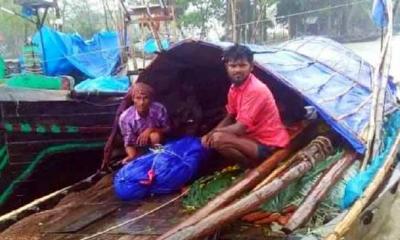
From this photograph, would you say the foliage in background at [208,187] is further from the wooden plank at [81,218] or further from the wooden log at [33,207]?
the wooden log at [33,207]

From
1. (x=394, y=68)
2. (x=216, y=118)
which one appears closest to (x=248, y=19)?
(x=394, y=68)

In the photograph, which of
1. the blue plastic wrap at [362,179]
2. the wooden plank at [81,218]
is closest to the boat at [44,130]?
the wooden plank at [81,218]

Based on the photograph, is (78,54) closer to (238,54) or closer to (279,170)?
(238,54)

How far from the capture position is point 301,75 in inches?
204

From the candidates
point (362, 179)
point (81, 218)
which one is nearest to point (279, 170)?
point (362, 179)

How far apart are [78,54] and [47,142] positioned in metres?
2.74

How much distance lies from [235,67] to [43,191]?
357 cm

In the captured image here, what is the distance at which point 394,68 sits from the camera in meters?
16.7

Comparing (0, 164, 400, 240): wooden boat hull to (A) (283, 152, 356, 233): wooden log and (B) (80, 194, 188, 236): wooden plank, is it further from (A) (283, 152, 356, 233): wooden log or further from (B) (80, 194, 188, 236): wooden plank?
(A) (283, 152, 356, 233): wooden log

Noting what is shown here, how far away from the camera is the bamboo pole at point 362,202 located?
2.96 m

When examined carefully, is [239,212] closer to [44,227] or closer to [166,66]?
[44,227]

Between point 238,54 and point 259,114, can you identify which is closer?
point 238,54

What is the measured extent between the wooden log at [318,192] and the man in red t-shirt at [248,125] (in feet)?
1.86

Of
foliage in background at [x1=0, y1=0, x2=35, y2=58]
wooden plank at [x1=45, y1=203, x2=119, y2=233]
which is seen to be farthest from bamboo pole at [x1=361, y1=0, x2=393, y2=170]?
foliage in background at [x1=0, y1=0, x2=35, y2=58]
